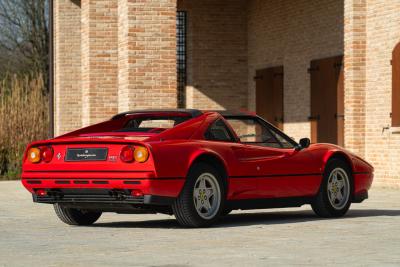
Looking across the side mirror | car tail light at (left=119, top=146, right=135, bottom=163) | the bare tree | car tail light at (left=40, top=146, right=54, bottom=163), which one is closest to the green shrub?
the side mirror

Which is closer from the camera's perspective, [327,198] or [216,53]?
[327,198]

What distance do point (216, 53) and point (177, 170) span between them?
61.3 ft

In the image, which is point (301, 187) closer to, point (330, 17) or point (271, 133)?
point (271, 133)

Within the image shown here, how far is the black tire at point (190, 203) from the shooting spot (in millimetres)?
11781

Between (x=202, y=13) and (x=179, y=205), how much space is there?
61.1 feet

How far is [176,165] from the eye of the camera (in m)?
11.7

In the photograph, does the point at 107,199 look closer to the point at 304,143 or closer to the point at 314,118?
the point at 304,143

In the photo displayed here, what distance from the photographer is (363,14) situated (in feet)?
71.8

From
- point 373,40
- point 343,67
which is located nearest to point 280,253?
point 373,40

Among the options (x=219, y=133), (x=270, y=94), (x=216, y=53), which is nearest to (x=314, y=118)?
(x=270, y=94)

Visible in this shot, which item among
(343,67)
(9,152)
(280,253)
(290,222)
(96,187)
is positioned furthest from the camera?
(9,152)

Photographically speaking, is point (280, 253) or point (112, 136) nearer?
point (280, 253)

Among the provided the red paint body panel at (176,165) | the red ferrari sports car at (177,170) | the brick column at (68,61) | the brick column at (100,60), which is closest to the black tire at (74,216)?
the red ferrari sports car at (177,170)

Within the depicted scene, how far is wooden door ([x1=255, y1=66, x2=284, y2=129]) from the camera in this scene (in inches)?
1107
